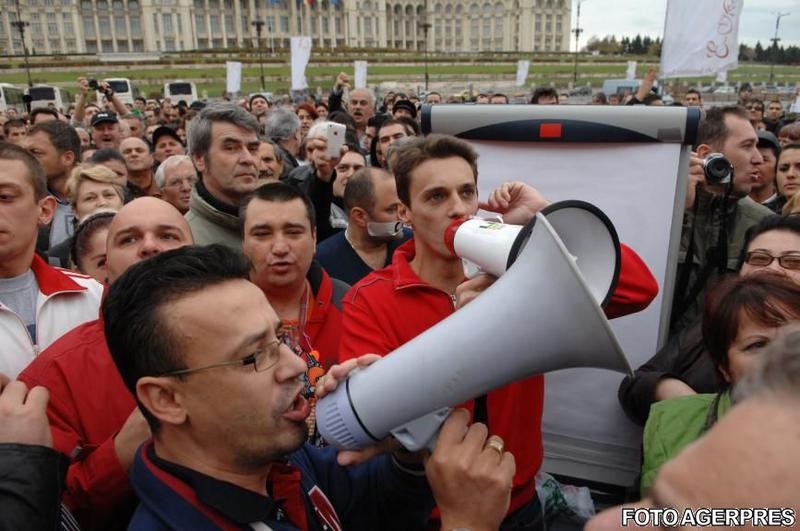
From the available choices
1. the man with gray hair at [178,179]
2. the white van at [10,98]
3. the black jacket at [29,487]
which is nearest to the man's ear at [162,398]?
the black jacket at [29,487]

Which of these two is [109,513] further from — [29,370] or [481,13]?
[481,13]

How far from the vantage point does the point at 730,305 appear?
1.92 m

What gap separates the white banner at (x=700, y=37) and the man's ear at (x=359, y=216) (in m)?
3.69

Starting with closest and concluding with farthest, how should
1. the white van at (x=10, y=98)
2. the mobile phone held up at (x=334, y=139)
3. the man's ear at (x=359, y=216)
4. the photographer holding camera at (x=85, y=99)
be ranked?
the man's ear at (x=359, y=216) → the mobile phone held up at (x=334, y=139) → the photographer holding camera at (x=85, y=99) → the white van at (x=10, y=98)

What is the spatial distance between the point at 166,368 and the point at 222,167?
249cm

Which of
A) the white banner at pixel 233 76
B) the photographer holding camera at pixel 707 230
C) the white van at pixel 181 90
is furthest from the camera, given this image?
the white van at pixel 181 90

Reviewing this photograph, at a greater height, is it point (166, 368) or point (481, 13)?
point (481, 13)

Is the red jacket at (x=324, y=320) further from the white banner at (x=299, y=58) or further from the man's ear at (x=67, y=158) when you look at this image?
the white banner at (x=299, y=58)

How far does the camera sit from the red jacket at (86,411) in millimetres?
1654

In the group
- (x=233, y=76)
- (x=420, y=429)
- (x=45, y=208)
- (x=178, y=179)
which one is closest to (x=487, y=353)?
(x=420, y=429)

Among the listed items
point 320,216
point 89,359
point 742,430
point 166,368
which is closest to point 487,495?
point 742,430

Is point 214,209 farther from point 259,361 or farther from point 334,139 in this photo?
point 259,361

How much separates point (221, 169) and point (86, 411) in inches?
83.1

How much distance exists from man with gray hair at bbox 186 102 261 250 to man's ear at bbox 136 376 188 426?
6.98 ft
